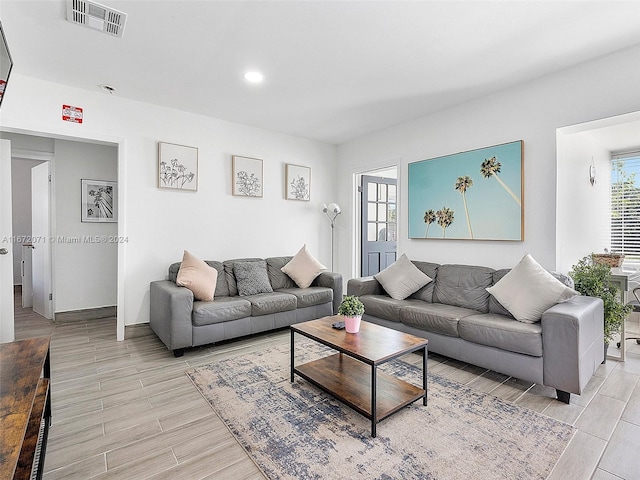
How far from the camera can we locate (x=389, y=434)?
74.9 inches

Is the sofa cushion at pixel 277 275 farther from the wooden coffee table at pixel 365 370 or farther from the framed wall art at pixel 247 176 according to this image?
the wooden coffee table at pixel 365 370

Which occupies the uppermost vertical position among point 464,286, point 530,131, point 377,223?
point 530,131

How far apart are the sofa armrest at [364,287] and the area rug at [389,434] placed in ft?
4.36

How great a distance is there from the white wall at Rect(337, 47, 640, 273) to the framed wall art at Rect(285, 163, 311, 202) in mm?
1395

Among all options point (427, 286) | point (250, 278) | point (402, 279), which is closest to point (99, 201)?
point (250, 278)

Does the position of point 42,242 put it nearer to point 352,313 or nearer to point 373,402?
point 352,313

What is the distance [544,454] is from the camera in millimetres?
1729

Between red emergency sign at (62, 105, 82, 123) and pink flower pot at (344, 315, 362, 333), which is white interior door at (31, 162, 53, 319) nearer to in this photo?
red emergency sign at (62, 105, 82, 123)

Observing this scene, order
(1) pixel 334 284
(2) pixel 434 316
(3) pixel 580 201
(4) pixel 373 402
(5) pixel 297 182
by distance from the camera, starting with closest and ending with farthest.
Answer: (4) pixel 373 402
(2) pixel 434 316
(3) pixel 580 201
(1) pixel 334 284
(5) pixel 297 182

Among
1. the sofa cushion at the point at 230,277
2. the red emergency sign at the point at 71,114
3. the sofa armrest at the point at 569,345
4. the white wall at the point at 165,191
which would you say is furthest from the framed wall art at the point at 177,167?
the sofa armrest at the point at 569,345

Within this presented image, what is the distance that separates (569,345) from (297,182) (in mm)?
3806

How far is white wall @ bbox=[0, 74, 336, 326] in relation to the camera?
10.6ft

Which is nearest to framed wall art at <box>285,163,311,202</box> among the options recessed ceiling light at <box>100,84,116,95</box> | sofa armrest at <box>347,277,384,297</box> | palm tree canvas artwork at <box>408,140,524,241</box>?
palm tree canvas artwork at <box>408,140,524,241</box>

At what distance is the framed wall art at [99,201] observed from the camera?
4.39 meters
